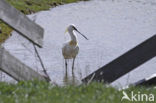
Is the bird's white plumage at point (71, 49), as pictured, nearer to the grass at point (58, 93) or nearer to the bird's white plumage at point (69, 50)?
the bird's white plumage at point (69, 50)

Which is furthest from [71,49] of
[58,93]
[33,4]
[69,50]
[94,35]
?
[33,4]

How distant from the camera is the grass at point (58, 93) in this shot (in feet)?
20.7

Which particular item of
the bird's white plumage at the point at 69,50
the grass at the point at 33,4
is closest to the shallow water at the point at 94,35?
the bird's white plumage at the point at 69,50

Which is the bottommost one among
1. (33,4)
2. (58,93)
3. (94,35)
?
(33,4)

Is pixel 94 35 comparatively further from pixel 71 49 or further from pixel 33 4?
pixel 33 4

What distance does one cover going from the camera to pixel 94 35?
28.0 m

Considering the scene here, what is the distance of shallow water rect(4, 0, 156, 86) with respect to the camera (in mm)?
17916

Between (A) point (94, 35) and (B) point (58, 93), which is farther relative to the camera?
(A) point (94, 35)

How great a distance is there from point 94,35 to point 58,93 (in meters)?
21.4

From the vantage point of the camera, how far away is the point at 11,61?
6934 millimetres

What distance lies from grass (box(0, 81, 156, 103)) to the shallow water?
13.2 ft

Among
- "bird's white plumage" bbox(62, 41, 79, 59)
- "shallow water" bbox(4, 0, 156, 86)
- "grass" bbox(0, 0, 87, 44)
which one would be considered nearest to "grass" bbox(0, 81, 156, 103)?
"shallow water" bbox(4, 0, 156, 86)

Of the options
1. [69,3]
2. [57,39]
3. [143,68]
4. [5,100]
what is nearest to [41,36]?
[5,100]

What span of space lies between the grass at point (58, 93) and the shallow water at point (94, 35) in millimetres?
4030
